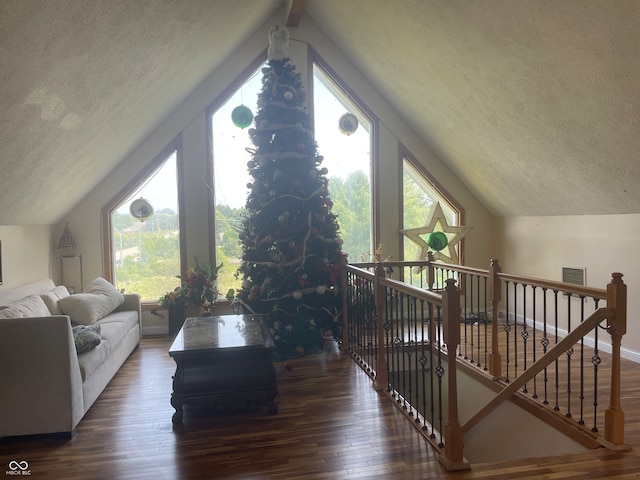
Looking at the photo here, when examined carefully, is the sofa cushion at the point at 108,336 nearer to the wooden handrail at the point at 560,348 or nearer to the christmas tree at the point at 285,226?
the christmas tree at the point at 285,226

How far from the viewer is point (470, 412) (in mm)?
4508

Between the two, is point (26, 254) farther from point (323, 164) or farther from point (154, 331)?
point (323, 164)

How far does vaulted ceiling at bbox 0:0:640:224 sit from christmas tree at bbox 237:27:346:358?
3.51 ft

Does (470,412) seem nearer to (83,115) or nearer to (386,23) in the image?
(386,23)

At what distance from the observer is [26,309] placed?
148 inches

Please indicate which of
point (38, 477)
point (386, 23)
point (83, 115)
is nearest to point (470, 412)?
point (38, 477)

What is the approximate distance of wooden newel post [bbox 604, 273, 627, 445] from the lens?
2.76 m

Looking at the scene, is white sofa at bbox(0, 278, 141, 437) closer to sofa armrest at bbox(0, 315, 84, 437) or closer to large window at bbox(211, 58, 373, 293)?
sofa armrest at bbox(0, 315, 84, 437)

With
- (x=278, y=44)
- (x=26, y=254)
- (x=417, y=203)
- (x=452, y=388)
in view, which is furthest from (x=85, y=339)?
(x=417, y=203)

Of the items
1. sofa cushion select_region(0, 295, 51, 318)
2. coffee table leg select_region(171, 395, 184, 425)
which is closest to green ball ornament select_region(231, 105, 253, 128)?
sofa cushion select_region(0, 295, 51, 318)

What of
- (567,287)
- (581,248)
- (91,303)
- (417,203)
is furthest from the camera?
(417,203)

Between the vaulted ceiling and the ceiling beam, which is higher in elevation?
the ceiling beam

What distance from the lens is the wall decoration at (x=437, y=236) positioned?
21.5 feet

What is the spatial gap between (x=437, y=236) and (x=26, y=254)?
5.13 m
